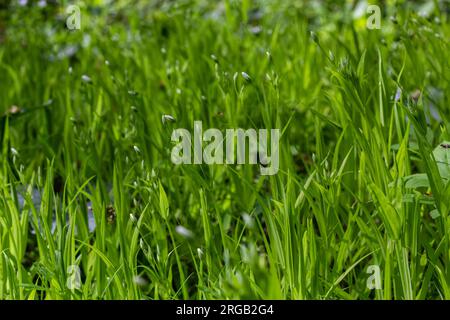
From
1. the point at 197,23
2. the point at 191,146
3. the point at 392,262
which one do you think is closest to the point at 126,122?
the point at 191,146

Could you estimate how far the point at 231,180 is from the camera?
5.98ft

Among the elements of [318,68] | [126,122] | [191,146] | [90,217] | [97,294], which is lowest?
[97,294]

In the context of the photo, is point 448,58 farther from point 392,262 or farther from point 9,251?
point 9,251

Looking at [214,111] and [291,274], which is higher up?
[214,111]

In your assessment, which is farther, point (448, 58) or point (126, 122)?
point (126, 122)

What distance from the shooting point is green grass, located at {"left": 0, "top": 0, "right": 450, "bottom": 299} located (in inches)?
54.2

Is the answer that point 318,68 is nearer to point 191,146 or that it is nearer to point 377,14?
point 377,14

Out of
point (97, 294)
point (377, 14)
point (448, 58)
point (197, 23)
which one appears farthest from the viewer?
point (197, 23)

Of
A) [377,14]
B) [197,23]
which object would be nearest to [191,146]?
[377,14]

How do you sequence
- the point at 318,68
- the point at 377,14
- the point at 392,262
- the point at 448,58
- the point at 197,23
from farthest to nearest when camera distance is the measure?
the point at 197,23, the point at 318,68, the point at 377,14, the point at 448,58, the point at 392,262

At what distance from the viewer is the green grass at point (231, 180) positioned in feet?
4.52

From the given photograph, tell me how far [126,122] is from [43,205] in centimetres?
72

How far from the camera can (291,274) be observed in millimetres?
1348

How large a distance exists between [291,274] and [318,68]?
53.5 inches
